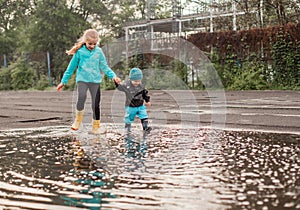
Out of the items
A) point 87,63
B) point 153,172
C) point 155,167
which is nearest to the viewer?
point 153,172

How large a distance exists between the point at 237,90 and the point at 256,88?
752mm

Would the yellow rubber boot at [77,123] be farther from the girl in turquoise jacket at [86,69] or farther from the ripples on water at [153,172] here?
the ripples on water at [153,172]

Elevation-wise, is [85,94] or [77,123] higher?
[85,94]

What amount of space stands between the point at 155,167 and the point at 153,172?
0.22 metres

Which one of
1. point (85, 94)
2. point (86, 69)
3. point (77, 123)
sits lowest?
point (77, 123)

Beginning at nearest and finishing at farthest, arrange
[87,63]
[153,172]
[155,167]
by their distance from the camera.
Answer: [153,172]
[155,167]
[87,63]

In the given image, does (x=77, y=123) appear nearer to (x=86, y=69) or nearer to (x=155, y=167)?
(x=86, y=69)

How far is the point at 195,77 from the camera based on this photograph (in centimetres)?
2153

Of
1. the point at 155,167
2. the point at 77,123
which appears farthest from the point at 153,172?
the point at 77,123

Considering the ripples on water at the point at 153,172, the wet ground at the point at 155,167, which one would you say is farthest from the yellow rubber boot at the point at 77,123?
the ripples on water at the point at 153,172

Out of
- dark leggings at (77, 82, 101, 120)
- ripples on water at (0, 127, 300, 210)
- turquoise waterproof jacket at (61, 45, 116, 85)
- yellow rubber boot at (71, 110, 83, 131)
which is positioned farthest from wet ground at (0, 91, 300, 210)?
turquoise waterproof jacket at (61, 45, 116, 85)

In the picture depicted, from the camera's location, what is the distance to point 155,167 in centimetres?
454

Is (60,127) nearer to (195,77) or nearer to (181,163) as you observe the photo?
(181,163)

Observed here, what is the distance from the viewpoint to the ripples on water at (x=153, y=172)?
3.42 m
